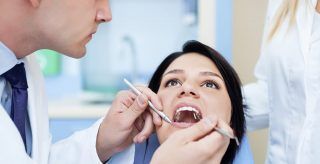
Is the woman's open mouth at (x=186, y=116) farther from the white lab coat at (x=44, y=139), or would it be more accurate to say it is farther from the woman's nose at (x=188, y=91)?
the white lab coat at (x=44, y=139)

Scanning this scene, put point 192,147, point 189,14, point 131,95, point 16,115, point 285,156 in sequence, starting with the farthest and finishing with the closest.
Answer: point 189,14 → point 285,156 → point 131,95 → point 16,115 → point 192,147

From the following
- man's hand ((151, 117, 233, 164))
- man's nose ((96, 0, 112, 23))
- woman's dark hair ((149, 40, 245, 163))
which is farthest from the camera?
woman's dark hair ((149, 40, 245, 163))

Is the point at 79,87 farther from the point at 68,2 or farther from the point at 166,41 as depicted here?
the point at 68,2

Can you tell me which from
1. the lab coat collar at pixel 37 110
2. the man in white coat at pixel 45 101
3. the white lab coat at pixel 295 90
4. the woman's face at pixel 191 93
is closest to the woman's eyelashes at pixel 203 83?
the woman's face at pixel 191 93

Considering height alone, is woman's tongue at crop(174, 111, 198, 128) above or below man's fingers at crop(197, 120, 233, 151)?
below

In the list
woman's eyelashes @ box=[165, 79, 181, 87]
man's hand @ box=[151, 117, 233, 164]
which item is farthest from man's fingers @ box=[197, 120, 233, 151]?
woman's eyelashes @ box=[165, 79, 181, 87]

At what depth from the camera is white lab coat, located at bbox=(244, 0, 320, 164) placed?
45.9 inches

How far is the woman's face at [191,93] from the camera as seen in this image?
108 centimetres

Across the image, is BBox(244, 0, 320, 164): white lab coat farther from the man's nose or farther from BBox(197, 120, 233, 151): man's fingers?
the man's nose

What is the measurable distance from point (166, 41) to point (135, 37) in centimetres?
21

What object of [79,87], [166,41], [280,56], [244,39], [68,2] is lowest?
[79,87]

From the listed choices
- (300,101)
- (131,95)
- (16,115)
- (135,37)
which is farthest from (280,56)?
(135,37)

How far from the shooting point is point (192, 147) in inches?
33.2

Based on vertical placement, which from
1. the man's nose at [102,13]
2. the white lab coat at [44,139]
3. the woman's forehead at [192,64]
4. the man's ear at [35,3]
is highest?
the man's ear at [35,3]
